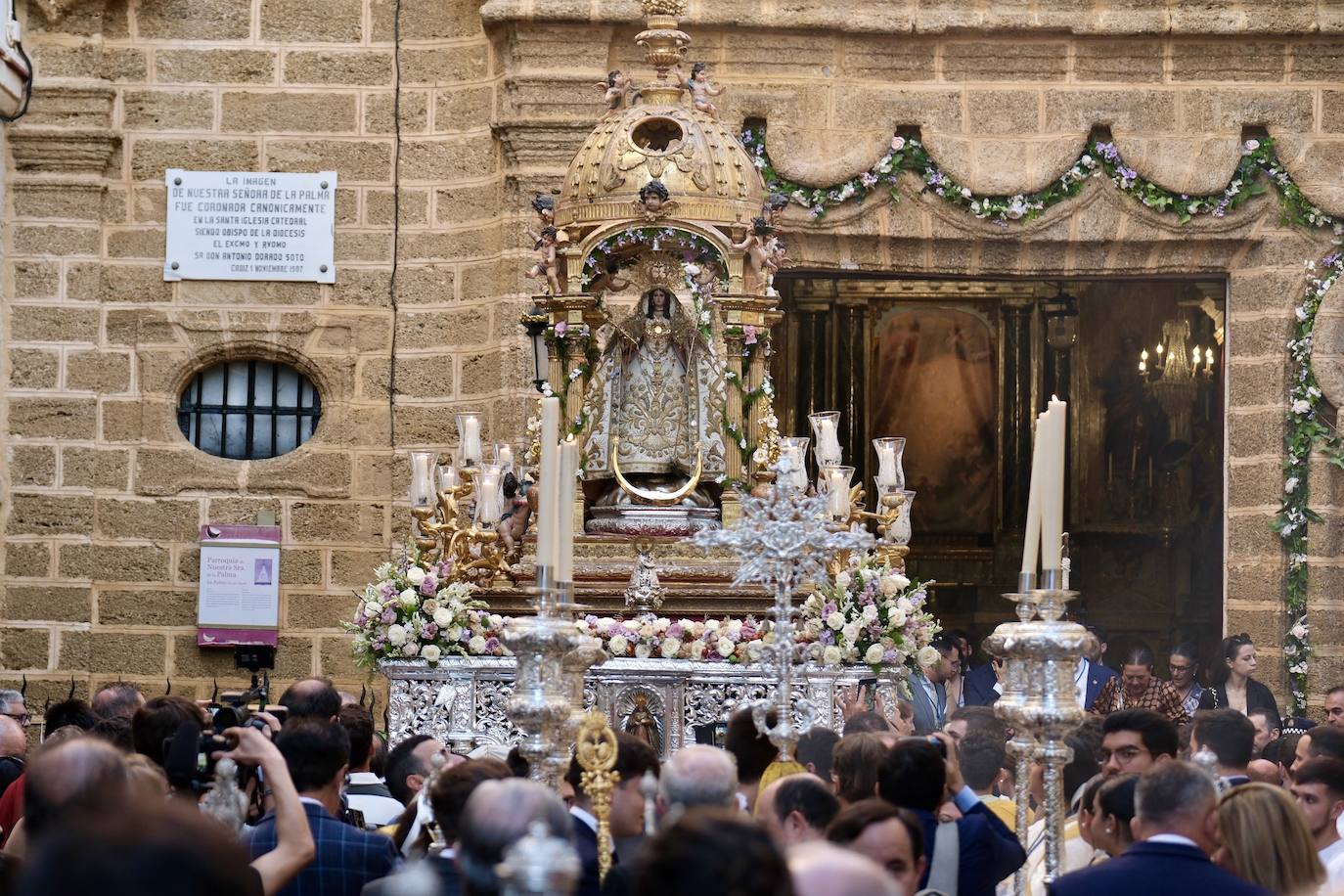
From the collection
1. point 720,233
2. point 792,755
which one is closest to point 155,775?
point 792,755

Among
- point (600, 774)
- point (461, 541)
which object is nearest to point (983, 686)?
point (461, 541)

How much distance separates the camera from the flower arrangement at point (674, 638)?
9.09 metres

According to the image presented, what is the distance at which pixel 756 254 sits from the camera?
32.2 feet

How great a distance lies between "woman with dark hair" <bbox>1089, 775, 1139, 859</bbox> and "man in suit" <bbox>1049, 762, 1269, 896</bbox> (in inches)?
24.3

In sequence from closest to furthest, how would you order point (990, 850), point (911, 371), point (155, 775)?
point (155, 775) < point (990, 850) < point (911, 371)

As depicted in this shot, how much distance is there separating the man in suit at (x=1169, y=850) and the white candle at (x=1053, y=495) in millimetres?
821

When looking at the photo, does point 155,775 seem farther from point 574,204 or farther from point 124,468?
point 124,468

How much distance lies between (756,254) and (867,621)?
168cm

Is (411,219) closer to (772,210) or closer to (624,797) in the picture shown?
(772,210)

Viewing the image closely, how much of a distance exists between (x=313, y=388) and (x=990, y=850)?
343 inches

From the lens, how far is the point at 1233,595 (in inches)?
548

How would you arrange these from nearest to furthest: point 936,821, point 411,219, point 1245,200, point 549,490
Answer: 1. point 936,821
2. point 549,490
3. point 1245,200
4. point 411,219

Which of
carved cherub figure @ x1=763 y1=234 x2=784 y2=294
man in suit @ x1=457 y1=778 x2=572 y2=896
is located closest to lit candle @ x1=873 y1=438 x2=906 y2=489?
carved cherub figure @ x1=763 y1=234 x2=784 y2=294

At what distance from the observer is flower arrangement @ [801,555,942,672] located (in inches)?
360
